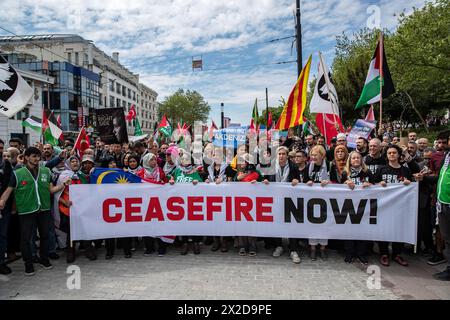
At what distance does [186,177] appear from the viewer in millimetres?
5516

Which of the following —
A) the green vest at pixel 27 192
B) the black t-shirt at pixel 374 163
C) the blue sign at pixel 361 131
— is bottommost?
the green vest at pixel 27 192

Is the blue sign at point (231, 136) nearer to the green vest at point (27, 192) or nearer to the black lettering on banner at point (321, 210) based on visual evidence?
the black lettering on banner at point (321, 210)

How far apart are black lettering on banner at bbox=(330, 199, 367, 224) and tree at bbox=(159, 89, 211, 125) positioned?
2714 inches

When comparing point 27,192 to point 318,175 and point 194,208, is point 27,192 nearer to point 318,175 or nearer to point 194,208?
point 194,208

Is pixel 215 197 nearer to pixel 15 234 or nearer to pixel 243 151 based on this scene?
pixel 243 151

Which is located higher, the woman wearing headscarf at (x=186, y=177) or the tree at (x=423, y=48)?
the tree at (x=423, y=48)

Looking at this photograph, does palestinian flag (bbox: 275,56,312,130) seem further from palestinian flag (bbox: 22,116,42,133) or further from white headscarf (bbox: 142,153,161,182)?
palestinian flag (bbox: 22,116,42,133)

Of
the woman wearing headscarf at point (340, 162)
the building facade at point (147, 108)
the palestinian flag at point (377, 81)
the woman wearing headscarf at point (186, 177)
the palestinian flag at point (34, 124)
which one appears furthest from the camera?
the building facade at point (147, 108)

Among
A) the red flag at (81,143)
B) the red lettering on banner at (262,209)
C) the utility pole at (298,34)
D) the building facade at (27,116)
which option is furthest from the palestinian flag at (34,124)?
the building facade at (27,116)

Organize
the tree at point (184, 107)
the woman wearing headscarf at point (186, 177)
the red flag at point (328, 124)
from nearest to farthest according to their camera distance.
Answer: the woman wearing headscarf at point (186, 177)
the red flag at point (328, 124)
the tree at point (184, 107)

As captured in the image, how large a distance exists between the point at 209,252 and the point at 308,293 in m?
2.03

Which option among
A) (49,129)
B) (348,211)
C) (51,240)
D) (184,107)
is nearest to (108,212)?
(51,240)

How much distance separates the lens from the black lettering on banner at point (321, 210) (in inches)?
196

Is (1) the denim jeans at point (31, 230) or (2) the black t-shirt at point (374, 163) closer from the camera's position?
(1) the denim jeans at point (31, 230)
